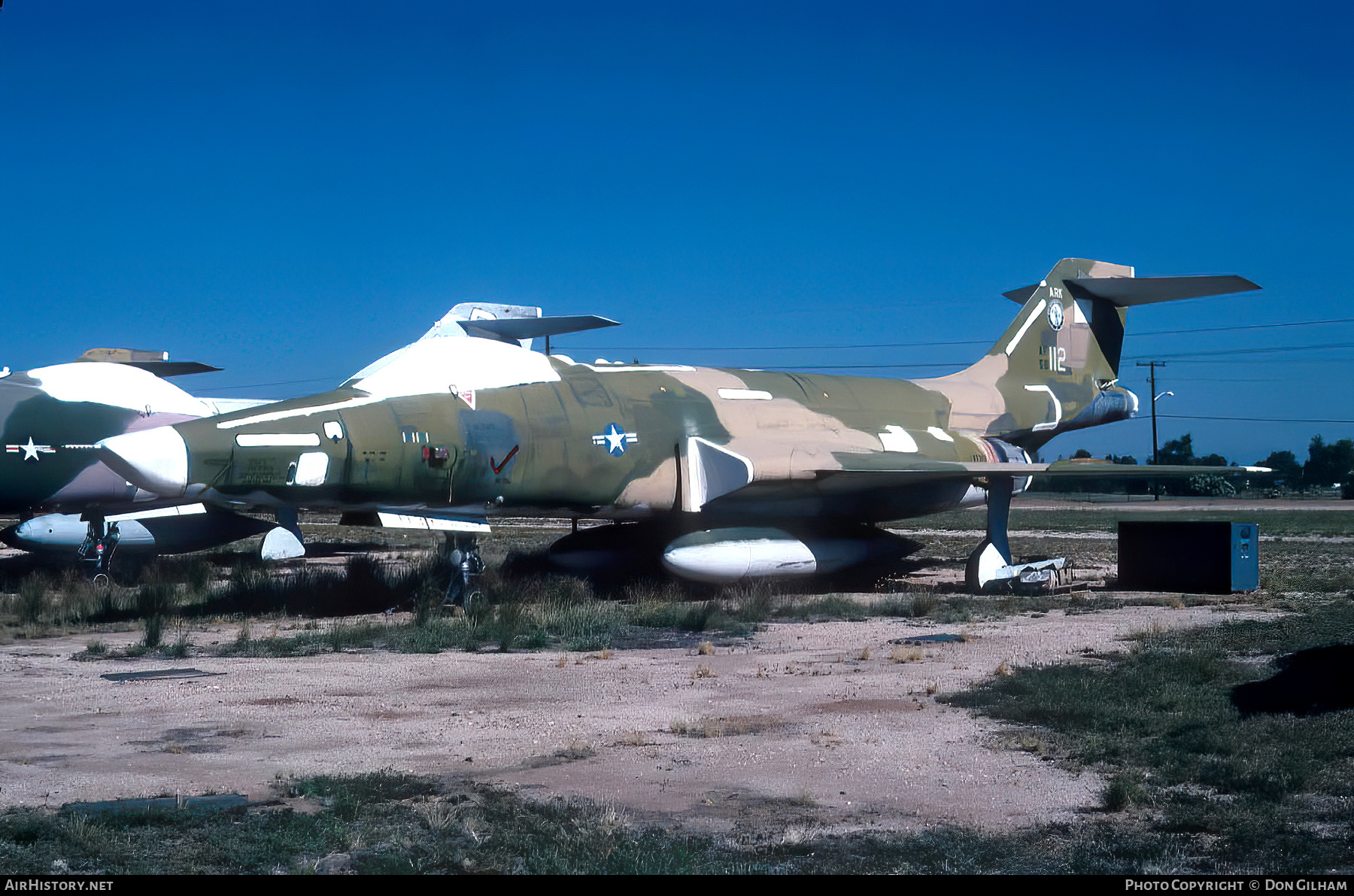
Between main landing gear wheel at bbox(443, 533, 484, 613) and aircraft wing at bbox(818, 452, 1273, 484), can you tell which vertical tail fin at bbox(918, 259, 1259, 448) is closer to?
aircraft wing at bbox(818, 452, 1273, 484)

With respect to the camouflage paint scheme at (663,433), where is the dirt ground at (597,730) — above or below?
below

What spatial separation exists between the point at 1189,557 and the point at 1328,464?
94261 mm

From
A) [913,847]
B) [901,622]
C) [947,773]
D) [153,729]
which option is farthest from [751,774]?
[901,622]

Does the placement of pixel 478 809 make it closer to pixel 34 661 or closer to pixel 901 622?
pixel 34 661

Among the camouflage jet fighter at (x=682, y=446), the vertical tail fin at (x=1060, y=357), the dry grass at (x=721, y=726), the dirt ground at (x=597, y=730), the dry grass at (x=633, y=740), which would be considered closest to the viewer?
the dirt ground at (x=597, y=730)

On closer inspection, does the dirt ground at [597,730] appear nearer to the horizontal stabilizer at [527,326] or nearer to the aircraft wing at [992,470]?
Result: the aircraft wing at [992,470]

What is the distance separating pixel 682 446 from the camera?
49.1ft

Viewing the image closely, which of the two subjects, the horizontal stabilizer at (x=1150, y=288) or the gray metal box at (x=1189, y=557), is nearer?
the gray metal box at (x=1189, y=557)

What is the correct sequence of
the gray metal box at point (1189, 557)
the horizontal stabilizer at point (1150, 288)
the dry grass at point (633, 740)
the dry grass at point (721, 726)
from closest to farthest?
1. the dry grass at point (633, 740)
2. the dry grass at point (721, 726)
3. the gray metal box at point (1189, 557)
4. the horizontal stabilizer at point (1150, 288)

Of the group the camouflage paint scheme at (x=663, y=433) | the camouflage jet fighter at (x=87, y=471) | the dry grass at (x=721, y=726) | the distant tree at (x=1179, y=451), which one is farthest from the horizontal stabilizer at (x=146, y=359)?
the distant tree at (x=1179, y=451)

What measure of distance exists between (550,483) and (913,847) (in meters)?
9.30

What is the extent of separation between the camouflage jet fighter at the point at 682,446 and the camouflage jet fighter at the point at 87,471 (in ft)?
14.4

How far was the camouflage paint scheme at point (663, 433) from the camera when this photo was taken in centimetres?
1183

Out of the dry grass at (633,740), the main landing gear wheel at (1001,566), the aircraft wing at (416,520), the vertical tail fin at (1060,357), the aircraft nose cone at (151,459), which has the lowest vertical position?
the dry grass at (633,740)
